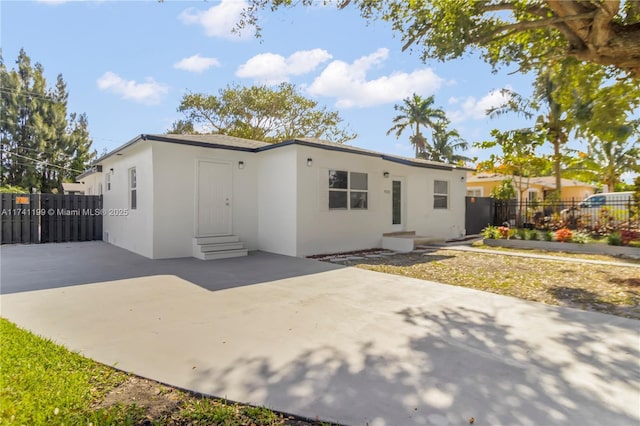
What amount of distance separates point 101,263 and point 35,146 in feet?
79.2

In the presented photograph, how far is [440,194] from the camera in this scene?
46.5 feet

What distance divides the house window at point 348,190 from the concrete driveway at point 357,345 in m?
4.40

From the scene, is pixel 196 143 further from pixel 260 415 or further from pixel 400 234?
pixel 260 415

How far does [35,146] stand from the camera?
25.2 m

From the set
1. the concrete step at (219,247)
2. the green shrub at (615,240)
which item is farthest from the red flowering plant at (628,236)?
the concrete step at (219,247)

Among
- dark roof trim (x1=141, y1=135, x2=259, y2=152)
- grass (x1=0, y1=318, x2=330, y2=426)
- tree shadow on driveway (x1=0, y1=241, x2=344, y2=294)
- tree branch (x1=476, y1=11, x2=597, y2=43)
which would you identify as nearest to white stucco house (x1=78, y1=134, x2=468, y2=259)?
dark roof trim (x1=141, y1=135, x2=259, y2=152)

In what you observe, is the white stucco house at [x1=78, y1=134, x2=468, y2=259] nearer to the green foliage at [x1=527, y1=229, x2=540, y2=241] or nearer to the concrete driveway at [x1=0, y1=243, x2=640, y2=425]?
the concrete driveway at [x1=0, y1=243, x2=640, y2=425]

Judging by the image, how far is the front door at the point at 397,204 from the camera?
12377mm

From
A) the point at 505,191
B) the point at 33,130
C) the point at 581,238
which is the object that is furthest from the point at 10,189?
the point at 505,191

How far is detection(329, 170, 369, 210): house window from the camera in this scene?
10266mm

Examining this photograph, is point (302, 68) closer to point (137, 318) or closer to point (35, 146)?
point (137, 318)

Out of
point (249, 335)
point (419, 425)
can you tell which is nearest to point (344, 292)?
point (249, 335)

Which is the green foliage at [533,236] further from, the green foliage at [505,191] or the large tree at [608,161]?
the large tree at [608,161]

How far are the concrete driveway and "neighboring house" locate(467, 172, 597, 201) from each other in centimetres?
1763
